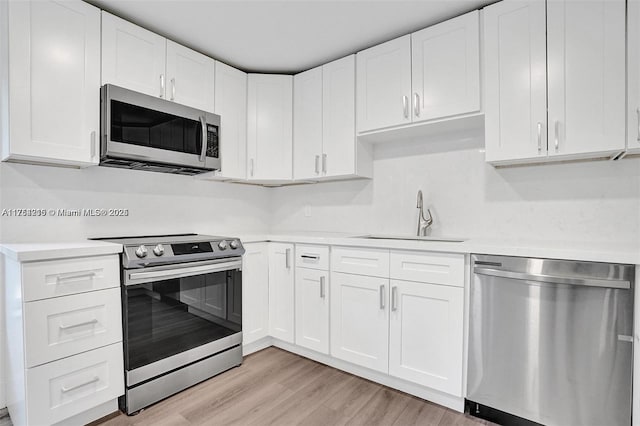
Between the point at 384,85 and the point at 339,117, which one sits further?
the point at 339,117

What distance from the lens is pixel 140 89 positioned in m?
2.21

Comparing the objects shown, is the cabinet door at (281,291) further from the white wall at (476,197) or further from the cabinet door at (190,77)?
the cabinet door at (190,77)

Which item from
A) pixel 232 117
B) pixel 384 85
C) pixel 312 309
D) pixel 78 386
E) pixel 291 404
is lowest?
pixel 291 404

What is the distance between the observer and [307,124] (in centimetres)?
288

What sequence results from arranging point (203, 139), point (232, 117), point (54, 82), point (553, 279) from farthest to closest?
point (232, 117)
point (203, 139)
point (54, 82)
point (553, 279)

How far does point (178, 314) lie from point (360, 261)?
123 centimetres

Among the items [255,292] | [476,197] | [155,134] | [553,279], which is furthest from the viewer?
[255,292]

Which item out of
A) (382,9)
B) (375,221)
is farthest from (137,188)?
(382,9)

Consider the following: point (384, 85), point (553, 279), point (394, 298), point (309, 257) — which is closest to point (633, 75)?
point (553, 279)

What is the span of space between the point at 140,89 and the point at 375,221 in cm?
200

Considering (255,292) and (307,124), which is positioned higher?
(307,124)

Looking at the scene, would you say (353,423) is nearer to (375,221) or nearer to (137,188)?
(375,221)

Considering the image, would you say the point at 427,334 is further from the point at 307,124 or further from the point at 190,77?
the point at 190,77

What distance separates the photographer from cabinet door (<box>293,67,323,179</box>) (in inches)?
110
